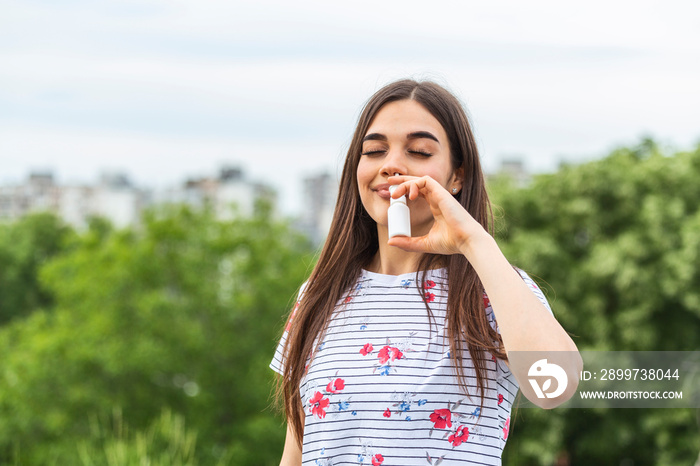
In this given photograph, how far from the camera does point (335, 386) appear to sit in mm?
1635

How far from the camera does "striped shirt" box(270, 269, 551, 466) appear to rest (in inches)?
60.6

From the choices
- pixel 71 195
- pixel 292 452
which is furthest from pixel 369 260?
pixel 71 195

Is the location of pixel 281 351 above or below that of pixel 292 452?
above

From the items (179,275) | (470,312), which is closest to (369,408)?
(470,312)

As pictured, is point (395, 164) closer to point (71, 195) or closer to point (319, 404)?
point (319, 404)

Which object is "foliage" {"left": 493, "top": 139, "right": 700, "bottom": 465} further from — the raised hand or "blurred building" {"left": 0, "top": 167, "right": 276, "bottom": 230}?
"blurred building" {"left": 0, "top": 167, "right": 276, "bottom": 230}

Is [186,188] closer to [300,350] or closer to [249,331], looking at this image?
[249,331]

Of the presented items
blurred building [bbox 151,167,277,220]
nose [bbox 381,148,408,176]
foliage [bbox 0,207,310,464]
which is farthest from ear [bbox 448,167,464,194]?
blurred building [bbox 151,167,277,220]

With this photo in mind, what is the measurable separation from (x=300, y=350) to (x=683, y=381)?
11.2 meters

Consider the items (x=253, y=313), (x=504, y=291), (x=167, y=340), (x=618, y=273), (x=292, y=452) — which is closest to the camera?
(x=504, y=291)

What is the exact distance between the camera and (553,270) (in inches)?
603

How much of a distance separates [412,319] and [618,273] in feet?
45.4

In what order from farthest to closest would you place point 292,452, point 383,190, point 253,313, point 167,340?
point 253,313, point 167,340, point 292,452, point 383,190

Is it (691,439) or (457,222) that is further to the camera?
(691,439)
